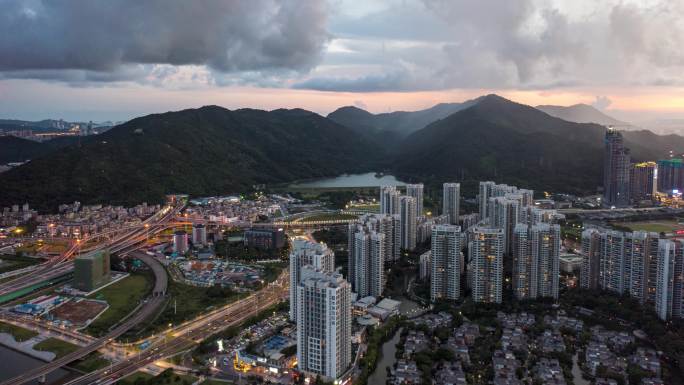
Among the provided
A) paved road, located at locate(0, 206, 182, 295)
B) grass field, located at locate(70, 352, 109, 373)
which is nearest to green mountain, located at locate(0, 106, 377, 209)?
paved road, located at locate(0, 206, 182, 295)

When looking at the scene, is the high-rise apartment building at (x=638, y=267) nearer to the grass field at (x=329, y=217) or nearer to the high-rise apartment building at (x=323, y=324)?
the high-rise apartment building at (x=323, y=324)

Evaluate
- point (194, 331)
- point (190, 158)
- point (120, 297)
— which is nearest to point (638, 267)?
point (194, 331)

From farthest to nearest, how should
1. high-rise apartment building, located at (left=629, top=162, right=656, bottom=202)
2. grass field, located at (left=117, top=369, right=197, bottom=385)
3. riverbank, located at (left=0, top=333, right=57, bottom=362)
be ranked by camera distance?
high-rise apartment building, located at (left=629, top=162, right=656, bottom=202), riverbank, located at (left=0, top=333, right=57, bottom=362), grass field, located at (left=117, top=369, right=197, bottom=385)

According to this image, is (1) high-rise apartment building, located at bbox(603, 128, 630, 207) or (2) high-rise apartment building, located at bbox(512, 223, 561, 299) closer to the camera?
(2) high-rise apartment building, located at bbox(512, 223, 561, 299)

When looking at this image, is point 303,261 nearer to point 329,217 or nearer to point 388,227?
point 388,227

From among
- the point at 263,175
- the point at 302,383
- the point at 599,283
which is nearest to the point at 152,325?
the point at 302,383

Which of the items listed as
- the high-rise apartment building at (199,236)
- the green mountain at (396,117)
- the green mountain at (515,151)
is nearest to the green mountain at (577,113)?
the green mountain at (396,117)

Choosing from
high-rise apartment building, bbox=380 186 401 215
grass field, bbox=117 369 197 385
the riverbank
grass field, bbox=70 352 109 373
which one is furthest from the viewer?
high-rise apartment building, bbox=380 186 401 215

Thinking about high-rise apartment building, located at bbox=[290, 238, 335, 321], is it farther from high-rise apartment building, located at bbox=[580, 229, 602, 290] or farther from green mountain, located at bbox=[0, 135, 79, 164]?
green mountain, located at bbox=[0, 135, 79, 164]
